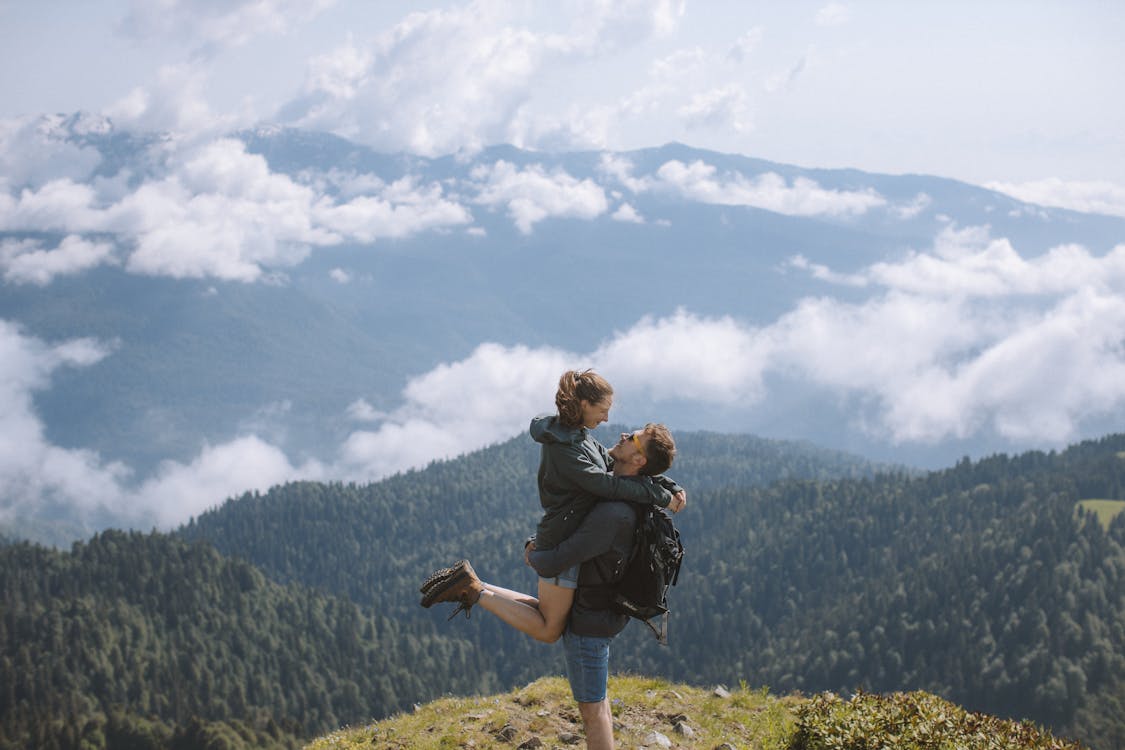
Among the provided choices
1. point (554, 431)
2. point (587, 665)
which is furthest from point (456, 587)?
point (554, 431)

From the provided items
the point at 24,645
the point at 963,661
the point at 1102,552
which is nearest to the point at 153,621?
the point at 24,645

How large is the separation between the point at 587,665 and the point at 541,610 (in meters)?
1.03

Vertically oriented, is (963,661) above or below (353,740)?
below

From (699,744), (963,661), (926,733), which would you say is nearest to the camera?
(926,733)

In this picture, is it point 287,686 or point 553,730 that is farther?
point 287,686

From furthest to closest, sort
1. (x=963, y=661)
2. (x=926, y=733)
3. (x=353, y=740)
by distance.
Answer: (x=963, y=661)
(x=353, y=740)
(x=926, y=733)

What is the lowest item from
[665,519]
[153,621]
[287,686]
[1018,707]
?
[1018,707]

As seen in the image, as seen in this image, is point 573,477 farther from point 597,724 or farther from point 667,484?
point 597,724

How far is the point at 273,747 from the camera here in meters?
122

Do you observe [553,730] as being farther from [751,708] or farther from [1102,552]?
[1102,552]

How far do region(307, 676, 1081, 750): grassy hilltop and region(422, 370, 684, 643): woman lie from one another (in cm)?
547

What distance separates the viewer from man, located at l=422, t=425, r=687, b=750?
456 inches

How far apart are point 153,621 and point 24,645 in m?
28.3

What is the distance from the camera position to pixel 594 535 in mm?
11531
